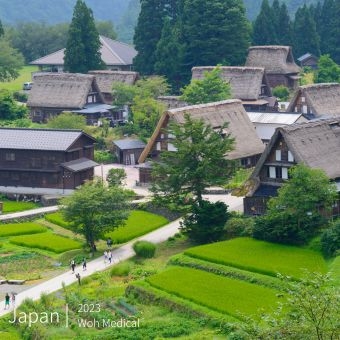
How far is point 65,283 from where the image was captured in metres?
Answer: 42.2

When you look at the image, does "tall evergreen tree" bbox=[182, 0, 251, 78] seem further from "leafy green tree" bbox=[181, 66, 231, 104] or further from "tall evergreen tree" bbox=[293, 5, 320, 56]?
"leafy green tree" bbox=[181, 66, 231, 104]

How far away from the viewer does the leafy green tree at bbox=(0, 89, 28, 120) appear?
7204cm

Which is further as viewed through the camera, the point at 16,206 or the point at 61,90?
the point at 61,90

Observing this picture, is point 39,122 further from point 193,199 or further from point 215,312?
point 215,312

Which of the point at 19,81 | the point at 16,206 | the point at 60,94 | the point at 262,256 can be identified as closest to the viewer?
the point at 262,256

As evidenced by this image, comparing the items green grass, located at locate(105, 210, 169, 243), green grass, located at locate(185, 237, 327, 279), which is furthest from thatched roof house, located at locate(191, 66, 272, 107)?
green grass, located at locate(185, 237, 327, 279)

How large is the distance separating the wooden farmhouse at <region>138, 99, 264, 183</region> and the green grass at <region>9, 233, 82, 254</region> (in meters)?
9.31

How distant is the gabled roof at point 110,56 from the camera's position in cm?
8619

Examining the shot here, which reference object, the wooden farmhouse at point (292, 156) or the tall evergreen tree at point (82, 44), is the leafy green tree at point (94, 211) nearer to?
the wooden farmhouse at point (292, 156)

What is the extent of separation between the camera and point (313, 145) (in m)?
47.5

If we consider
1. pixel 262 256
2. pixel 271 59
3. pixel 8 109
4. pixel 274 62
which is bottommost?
pixel 262 256

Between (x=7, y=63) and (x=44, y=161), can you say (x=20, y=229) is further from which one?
(x=7, y=63)

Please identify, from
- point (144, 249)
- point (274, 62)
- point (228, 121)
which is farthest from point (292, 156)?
point (274, 62)

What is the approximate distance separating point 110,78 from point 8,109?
354 inches
